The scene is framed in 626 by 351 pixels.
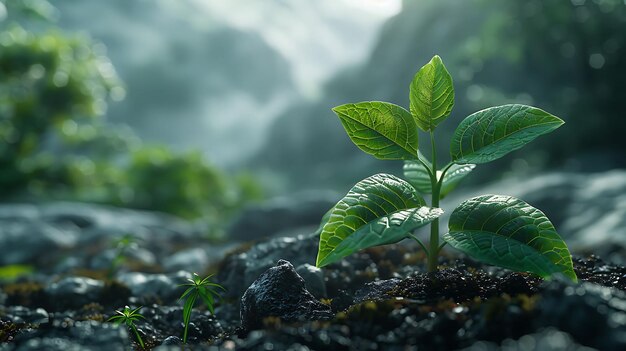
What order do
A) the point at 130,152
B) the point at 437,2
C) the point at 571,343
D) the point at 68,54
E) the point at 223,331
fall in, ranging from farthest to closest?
the point at 437,2
the point at 130,152
the point at 68,54
the point at 223,331
the point at 571,343

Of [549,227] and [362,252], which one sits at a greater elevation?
[362,252]

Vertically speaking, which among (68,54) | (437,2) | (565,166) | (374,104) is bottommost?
(374,104)

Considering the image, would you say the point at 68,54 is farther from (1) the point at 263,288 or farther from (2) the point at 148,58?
(2) the point at 148,58

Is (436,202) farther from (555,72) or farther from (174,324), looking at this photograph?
(555,72)

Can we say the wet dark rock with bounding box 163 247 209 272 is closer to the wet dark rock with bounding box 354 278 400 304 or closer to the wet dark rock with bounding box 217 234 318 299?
the wet dark rock with bounding box 217 234 318 299

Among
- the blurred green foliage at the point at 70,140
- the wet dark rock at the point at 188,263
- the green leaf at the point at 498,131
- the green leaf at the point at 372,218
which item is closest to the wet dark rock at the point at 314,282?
the green leaf at the point at 372,218

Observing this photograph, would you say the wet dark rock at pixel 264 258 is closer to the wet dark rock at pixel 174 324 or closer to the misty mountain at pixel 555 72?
the wet dark rock at pixel 174 324

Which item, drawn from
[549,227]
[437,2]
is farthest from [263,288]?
[437,2]
